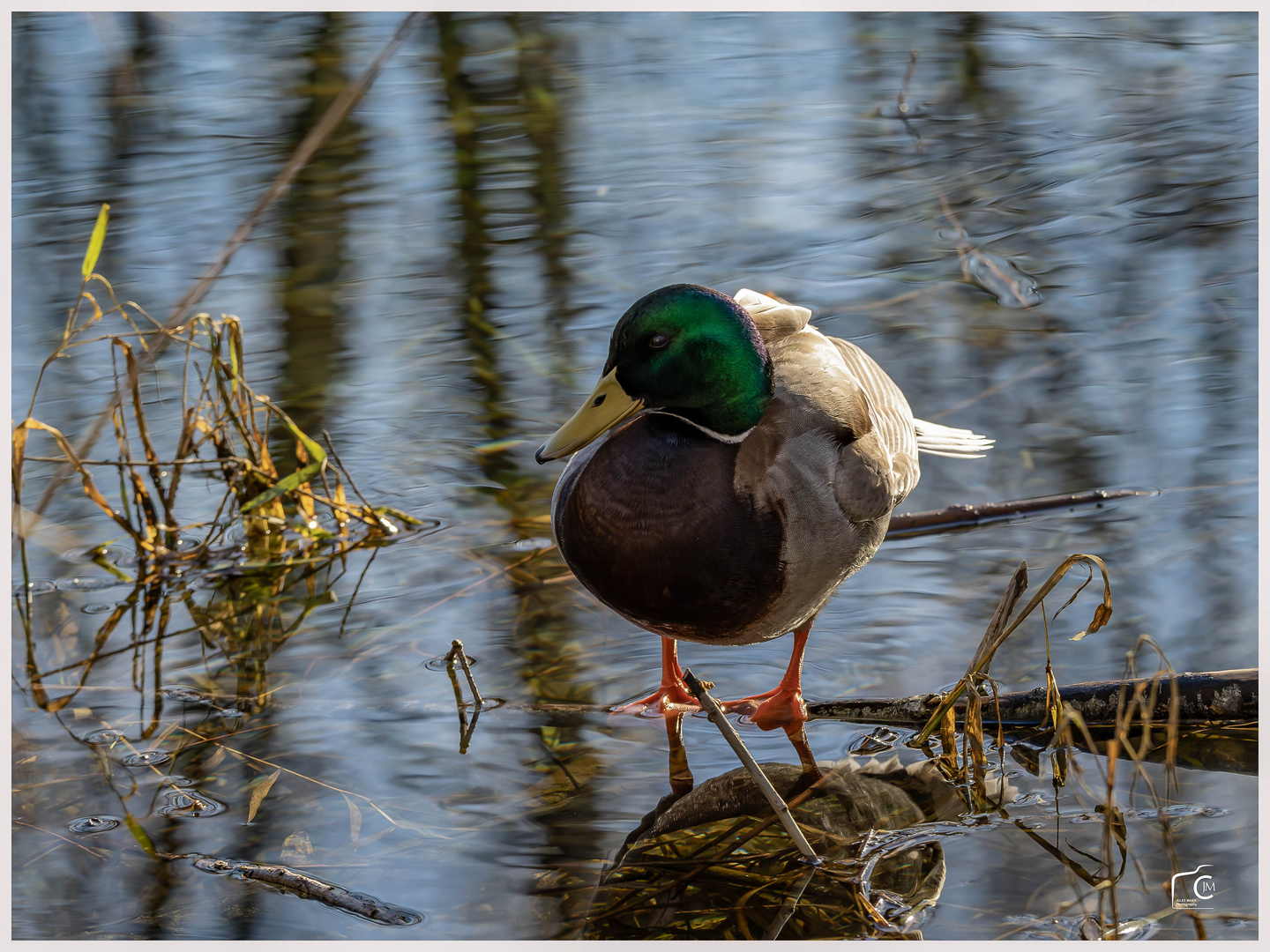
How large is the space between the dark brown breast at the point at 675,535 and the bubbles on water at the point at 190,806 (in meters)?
1.01

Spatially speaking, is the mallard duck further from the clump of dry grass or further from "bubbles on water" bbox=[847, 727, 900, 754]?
Result: the clump of dry grass

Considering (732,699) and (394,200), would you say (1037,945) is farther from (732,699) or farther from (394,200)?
(394,200)

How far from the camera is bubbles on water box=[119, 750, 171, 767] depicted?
10.2ft

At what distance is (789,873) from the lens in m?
2.64

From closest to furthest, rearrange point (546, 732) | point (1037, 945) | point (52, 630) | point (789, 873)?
point (1037, 945), point (789, 873), point (546, 732), point (52, 630)

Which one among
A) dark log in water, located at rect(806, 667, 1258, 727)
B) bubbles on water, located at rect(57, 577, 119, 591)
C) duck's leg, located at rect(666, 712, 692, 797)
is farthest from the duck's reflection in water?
bubbles on water, located at rect(57, 577, 119, 591)

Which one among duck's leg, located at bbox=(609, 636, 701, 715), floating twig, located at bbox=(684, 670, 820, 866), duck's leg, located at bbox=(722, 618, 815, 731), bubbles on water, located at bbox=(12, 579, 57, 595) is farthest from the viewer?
bubbles on water, located at bbox=(12, 579, 57, 595)

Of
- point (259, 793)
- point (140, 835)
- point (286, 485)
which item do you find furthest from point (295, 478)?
point (140, 835)

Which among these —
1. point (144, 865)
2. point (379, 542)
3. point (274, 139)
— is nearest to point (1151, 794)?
point (144, 865)

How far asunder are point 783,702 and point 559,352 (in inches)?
92.2

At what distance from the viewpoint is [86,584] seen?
3996 mm

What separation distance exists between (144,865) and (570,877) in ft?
3.05

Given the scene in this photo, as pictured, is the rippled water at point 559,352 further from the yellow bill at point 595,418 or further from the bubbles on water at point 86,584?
the yellow bill at point 595,418

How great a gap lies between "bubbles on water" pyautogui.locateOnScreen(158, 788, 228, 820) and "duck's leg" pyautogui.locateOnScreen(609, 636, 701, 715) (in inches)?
39.6
